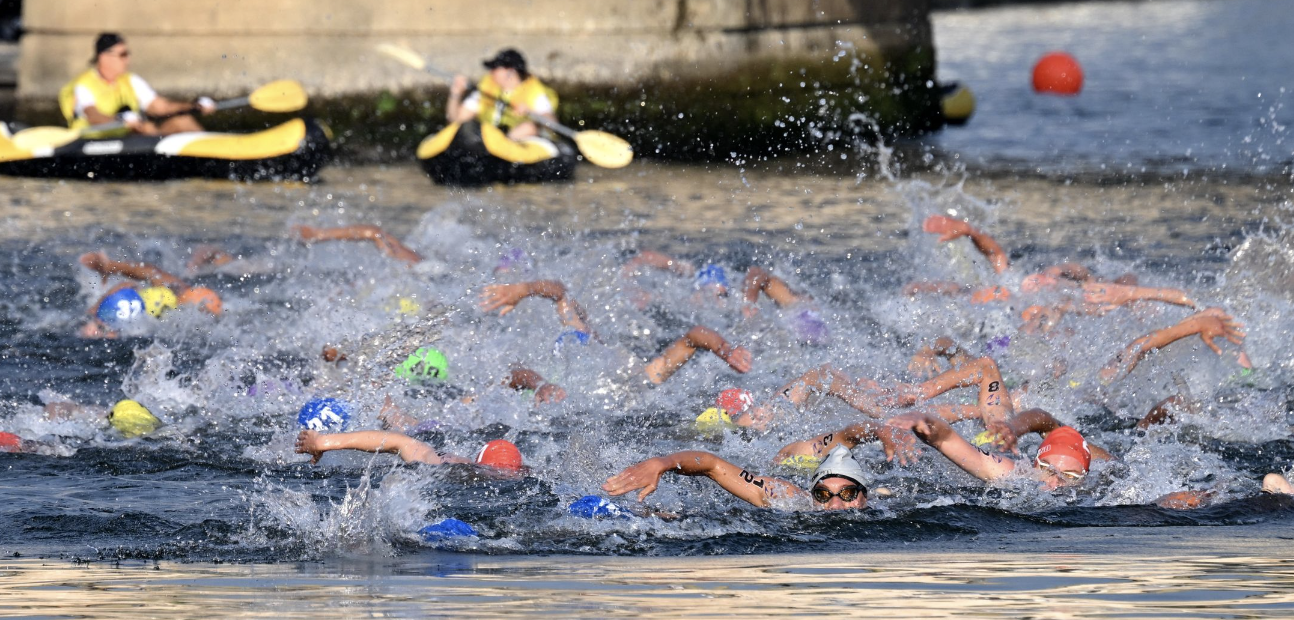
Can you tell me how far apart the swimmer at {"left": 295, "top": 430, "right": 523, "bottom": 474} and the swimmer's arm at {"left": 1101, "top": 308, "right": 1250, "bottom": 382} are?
9.87 feet

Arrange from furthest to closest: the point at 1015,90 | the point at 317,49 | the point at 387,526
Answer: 1. the point at 1015,90
2. the point at 317,49
3. the point at 387,526

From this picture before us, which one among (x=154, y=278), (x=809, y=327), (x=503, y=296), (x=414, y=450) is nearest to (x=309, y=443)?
(x=414, y=450)

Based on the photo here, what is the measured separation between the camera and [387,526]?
559cm

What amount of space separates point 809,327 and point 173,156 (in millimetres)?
7761

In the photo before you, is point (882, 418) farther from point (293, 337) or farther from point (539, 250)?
point (539, 250)

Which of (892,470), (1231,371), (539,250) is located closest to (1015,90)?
(539,250)

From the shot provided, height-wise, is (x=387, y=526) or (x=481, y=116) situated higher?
(x=481, y=116)

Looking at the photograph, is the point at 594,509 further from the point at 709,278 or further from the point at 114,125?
→ the point at 114,125

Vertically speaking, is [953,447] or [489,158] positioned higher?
[489,158]

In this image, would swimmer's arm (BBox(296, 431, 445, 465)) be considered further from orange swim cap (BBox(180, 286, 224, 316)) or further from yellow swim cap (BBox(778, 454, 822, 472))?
orange swim cap (BBox(180, 286, 224, 316))

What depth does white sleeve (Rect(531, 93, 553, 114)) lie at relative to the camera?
49.4 ft

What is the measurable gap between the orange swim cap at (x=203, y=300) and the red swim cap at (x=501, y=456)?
319 centimetres

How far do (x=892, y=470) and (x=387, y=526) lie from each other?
7.38 ft

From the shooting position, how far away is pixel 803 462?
6684 mm
